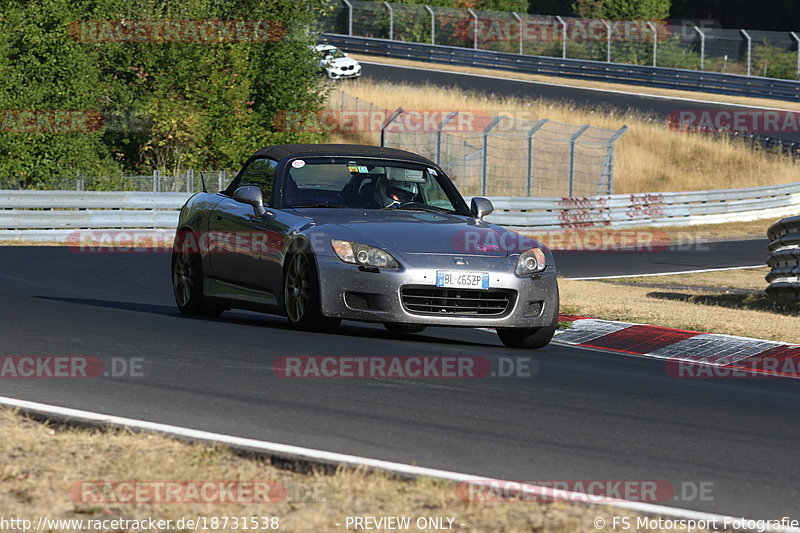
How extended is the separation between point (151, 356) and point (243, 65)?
2574 centimetres

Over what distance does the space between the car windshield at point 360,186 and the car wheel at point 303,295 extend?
84 centimetres

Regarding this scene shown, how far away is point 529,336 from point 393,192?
1675 millimetres

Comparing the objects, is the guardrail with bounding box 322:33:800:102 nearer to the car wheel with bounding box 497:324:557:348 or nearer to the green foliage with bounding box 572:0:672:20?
the green foliage with bounding box 572:0:672:20

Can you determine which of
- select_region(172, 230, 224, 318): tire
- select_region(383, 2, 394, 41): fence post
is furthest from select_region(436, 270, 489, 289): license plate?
select_region(383, 2, 394, 41): fence post

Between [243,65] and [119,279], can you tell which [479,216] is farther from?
[243,65]

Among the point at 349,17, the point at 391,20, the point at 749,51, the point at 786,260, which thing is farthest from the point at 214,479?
the point at 349,17

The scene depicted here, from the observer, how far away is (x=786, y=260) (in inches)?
653

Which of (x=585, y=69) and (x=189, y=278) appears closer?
(x=189, y=278)

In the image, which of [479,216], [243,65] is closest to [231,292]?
[479,216]

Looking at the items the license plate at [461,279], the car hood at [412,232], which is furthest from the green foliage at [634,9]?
the license plate at [461,279]

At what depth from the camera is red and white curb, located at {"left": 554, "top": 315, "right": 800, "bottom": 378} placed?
10.3 metres

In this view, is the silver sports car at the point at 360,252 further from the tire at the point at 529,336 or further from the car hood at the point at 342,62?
the car hood at the point at 342,62

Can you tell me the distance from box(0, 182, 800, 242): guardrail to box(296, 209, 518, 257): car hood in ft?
25.6

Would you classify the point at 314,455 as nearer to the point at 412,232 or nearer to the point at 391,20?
the point at 412,232
